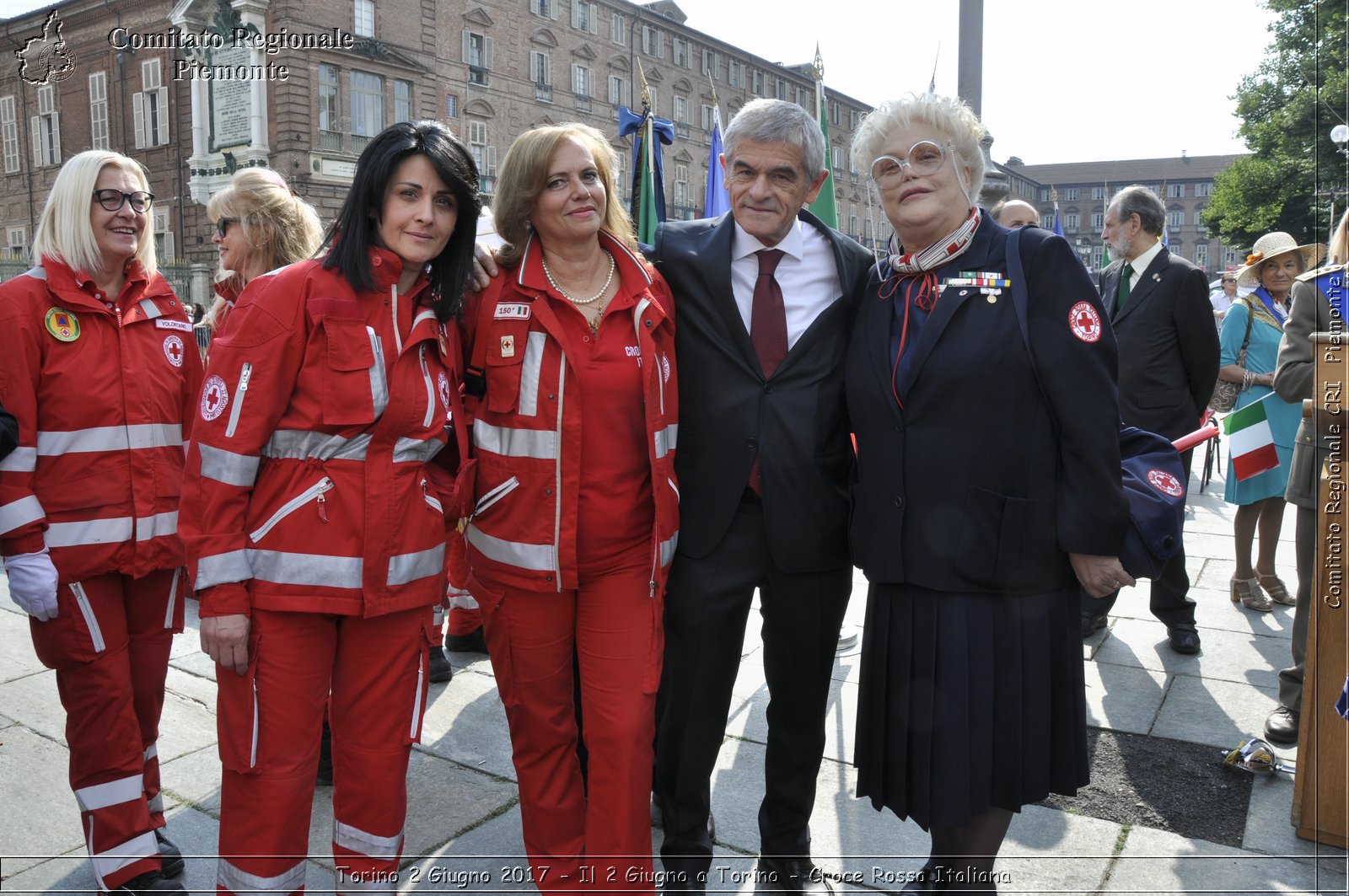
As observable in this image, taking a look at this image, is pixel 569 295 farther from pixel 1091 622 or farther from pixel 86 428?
pixel 1091 622

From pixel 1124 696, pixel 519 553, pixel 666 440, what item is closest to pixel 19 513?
pixel 519 553

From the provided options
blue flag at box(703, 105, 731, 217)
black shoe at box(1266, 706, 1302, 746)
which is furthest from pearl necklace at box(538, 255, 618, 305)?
blue flag at box(703, 105, 731, 217)

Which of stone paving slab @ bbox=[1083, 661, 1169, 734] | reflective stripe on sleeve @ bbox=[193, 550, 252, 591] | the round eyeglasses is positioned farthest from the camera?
stone paving slab @ bbox=[1083, 661, 1169, 734]

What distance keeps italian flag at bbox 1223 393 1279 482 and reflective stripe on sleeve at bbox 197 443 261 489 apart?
4.72 meters

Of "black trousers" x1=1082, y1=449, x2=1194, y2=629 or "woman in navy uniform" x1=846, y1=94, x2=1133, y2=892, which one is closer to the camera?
"woman in navy uniform" x1=846, y1=94, x2=1133, y2=892

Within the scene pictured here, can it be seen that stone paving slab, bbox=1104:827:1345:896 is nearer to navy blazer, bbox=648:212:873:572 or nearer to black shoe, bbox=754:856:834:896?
black shoe, bbox=754:856:834:896

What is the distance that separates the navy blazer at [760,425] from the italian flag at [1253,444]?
10.3 feet

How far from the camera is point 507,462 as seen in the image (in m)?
2.69

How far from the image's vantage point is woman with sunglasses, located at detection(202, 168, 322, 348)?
347 cm

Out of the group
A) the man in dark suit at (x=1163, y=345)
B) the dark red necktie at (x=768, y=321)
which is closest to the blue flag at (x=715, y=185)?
the man in dark suit at (x=1163, y=345)

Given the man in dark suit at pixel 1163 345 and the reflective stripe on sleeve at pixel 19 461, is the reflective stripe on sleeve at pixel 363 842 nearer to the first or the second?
the reflective stripe on sleeve at pixel 19 461

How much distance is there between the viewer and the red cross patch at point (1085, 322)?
7.82 ft

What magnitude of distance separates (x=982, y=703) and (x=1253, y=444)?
341cm

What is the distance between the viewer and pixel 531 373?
2.67 metres
